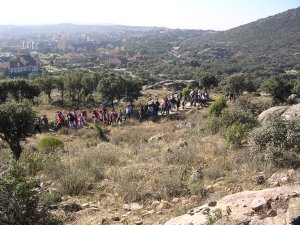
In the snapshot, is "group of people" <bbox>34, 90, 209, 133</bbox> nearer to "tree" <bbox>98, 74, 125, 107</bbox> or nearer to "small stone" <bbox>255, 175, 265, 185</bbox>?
"tree" <bbox>98, 74, 125, 107</bbox>

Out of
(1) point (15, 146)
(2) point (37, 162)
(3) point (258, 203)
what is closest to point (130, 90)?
(1) point (15, 146)

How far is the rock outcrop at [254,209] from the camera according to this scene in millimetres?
5009

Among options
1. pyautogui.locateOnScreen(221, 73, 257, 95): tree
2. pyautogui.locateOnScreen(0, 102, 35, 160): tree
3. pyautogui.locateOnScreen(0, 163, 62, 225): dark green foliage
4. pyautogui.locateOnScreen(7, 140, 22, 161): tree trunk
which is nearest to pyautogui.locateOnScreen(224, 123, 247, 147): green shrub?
pyautogui.locateOnScreen(0, 163, 62, 225): dark green foliage

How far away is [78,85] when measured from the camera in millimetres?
38875

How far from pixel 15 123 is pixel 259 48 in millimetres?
117820

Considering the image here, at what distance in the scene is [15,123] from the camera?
13.0 metres

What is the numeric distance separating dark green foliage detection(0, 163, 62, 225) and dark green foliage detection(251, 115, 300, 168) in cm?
485

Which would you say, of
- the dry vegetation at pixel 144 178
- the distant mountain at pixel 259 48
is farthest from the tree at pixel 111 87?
the distant mountain at pixel 259 48

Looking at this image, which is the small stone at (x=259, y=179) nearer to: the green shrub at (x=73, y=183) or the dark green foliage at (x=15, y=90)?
the green shrub at (x=73, y=183)

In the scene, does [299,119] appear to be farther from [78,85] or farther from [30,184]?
[78,85]

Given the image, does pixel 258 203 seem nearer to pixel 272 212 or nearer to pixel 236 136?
pixel 272 212

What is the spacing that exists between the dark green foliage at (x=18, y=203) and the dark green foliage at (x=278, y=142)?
4.85 metres

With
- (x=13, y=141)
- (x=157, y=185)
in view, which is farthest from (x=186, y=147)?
(x=13, y=141)

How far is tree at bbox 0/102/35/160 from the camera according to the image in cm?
1287
